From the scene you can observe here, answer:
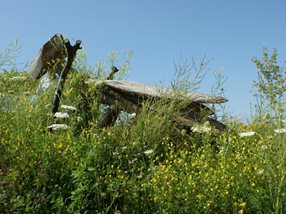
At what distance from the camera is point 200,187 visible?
4609 millimetres

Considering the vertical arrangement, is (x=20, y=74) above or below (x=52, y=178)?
above

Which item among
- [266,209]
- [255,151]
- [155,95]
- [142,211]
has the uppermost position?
[155,95]

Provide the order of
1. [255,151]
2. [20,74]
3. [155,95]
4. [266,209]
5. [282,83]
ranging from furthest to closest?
1. [282,83]
2. [20,74]
3. [155,95]
4. [255,151]
5. [266,209]

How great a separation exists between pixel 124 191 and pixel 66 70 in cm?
344

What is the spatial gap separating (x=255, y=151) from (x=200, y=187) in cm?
132

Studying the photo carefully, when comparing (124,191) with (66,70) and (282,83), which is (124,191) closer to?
(66,70)

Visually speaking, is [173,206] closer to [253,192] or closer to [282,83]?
[253,192]

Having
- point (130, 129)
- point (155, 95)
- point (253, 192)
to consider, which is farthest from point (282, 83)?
point (253, 192)

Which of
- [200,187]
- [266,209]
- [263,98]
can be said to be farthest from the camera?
[263,98]

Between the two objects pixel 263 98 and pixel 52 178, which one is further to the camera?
A: pixel 263 98

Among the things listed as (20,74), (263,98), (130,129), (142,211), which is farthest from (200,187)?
(20,74)

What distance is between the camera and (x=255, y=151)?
5641 mm

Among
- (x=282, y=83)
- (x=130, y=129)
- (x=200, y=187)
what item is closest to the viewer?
(x=200, y=187)

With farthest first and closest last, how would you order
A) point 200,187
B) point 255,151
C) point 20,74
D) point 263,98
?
1. point 20,74
2. point 263,98
3. point 255,151
4. point 200,187
